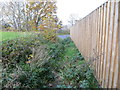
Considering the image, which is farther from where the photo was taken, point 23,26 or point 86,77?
point 23,26

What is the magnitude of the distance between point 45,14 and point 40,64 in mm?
5740

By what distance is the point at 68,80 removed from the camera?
221 cm

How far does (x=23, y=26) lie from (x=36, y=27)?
3.66 ft

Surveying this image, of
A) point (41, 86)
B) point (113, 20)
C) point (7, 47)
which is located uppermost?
point (113, 20)

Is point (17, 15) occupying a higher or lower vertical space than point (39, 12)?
lower

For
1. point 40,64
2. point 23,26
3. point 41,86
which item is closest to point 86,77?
point 41,86

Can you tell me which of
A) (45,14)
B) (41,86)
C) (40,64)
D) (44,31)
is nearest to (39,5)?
(45,14)

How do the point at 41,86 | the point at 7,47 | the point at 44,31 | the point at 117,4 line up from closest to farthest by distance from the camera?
1. the point at 117,4
2. the point at 41,86
3. the point at 7,47
4. the point at 44,31

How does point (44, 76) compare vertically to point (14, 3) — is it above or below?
below

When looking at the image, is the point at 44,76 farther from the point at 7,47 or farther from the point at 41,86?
the point at 7,47

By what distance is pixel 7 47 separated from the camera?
3771mm

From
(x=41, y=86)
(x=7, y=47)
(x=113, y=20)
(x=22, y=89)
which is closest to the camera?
(x=113, y=20)

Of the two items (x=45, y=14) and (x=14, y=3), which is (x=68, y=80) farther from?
(x=14, y=3)

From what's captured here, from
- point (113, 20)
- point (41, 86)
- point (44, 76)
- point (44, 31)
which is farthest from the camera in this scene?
point (44, 31)
